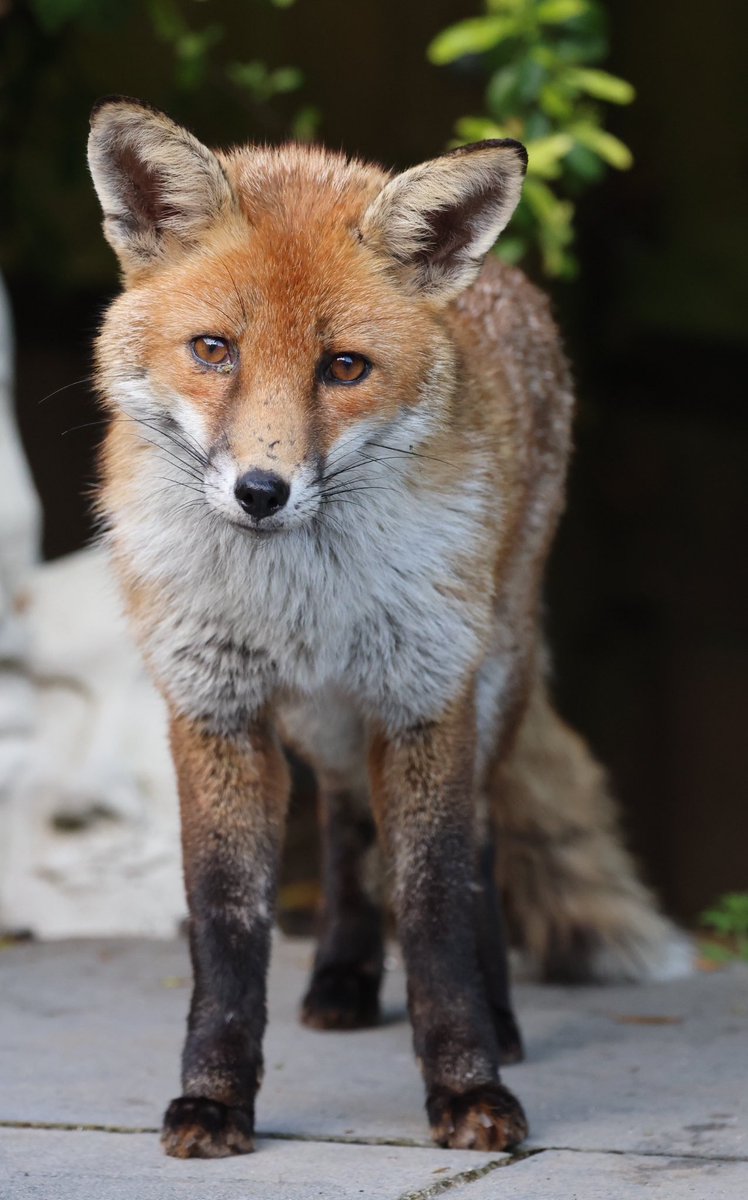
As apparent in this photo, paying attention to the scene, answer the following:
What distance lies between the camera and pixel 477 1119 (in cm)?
255

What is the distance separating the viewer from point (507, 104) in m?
4.29

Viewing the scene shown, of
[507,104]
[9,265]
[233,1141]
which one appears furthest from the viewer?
[9,265]

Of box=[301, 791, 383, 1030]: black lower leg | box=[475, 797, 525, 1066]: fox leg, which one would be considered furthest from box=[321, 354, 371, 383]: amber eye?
box=[301, 791, 383, 1030]: black lower leg

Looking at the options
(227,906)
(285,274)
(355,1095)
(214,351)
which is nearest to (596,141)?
(285,274)

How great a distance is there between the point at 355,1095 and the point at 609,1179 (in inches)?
28.7

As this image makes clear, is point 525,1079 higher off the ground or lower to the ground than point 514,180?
lower

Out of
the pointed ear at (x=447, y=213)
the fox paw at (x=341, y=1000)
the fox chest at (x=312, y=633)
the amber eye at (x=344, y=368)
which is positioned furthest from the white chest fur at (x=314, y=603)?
the fox paw at (x=341, y=1000)

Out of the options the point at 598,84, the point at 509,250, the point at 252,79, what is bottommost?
the point at 509,250

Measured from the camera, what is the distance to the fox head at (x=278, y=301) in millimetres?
2463

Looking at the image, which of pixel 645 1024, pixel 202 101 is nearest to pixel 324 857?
pixel 645 1024

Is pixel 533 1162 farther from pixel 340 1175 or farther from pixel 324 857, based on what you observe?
pixel 324 857

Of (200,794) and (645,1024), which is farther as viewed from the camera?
(645,1024)

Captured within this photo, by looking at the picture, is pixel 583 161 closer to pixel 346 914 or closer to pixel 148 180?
pixel 148 180

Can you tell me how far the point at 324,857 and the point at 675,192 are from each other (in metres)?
4.49
